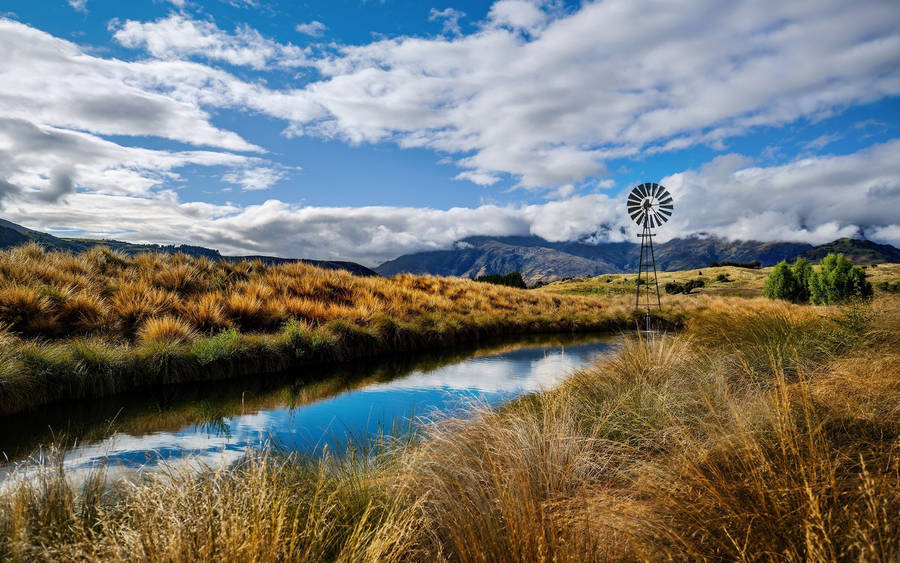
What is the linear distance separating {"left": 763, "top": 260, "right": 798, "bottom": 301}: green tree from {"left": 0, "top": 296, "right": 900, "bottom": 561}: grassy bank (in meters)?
61.2

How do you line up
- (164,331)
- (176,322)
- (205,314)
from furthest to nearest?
1. (205,314)
2. (176,322)
3. (164,331)

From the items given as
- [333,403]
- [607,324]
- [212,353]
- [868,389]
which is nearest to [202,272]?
[212,353]

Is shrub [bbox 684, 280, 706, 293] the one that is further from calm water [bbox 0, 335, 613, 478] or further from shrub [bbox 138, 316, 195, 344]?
shrub [bbox 138, 316, 195, 344]

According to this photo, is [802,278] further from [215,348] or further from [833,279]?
[215,348]

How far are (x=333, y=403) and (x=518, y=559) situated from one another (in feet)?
19.9

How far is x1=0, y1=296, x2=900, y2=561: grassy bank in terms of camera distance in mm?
2184

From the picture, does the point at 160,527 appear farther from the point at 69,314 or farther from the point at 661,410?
the point at 69,314

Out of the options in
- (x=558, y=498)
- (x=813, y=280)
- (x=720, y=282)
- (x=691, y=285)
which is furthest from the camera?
(x=720, y=282)

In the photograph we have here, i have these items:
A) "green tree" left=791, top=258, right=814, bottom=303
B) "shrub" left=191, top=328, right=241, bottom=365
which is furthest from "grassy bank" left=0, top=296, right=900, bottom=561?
"green tree" left=791, top=258, right=814, bottom=303

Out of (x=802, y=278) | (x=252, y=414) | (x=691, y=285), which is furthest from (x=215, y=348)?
(x=691, y=285)

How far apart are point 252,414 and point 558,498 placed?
5366mm

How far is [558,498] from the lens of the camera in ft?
10.9

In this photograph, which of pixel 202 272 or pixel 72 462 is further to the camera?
pixel 202 272

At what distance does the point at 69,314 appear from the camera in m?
9.16
